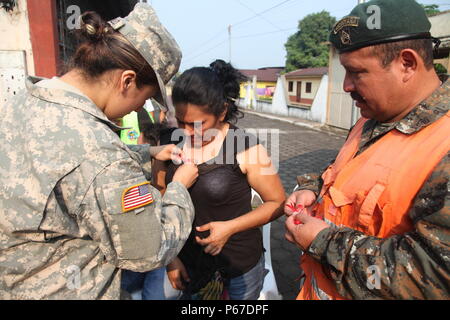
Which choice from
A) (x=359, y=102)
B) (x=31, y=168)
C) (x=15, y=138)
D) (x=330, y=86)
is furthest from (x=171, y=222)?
(x=330, y=86)

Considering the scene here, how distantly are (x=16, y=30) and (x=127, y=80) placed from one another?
343cm

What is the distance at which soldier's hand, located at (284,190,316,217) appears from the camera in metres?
1.51

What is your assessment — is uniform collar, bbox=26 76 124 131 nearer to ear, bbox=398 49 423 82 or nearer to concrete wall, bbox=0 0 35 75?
ear, bbox=398 49 423 82

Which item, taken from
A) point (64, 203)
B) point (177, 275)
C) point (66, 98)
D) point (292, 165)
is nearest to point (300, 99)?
point (292, 165)

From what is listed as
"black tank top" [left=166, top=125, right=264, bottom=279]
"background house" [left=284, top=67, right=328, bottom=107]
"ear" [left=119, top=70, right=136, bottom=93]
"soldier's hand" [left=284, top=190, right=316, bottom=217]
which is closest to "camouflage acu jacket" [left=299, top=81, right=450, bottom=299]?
"soldier's hand" [left=284, top=190, right=316, bottom=217]

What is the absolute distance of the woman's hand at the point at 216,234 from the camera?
66.7 inches

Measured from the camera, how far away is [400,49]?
1.11m

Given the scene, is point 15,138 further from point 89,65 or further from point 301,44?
point 301,44

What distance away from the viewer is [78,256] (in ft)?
3.73

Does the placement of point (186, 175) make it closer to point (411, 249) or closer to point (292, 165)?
point (411, 249)

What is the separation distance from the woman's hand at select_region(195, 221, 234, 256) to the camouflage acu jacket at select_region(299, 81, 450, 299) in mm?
636

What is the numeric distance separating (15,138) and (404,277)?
1.38 meters

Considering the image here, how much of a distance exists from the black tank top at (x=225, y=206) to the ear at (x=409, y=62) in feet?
2.99
